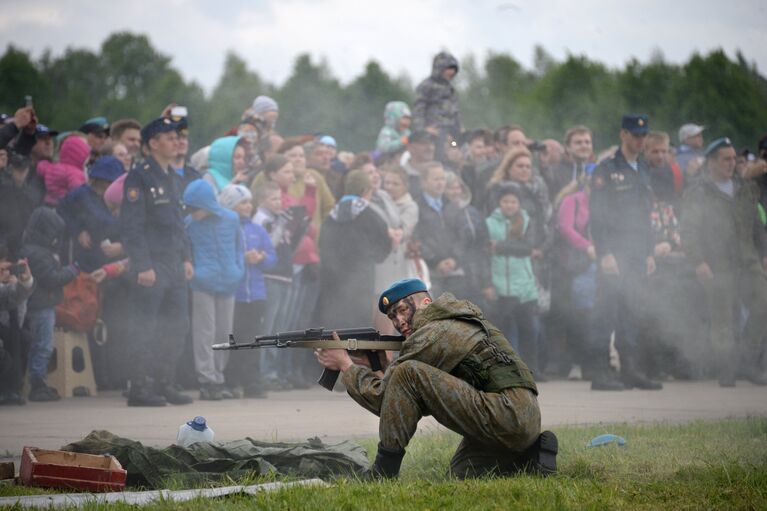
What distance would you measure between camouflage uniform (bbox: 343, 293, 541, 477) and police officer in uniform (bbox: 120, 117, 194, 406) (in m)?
4.80

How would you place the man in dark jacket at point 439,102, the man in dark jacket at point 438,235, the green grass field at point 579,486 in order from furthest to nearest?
the man in dark jacket at point 439,102 < the man in dark jacket at point 438,235 < the green grass field at point 579,486

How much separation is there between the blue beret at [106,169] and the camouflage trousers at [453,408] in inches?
251

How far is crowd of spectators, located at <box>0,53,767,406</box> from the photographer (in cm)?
1137

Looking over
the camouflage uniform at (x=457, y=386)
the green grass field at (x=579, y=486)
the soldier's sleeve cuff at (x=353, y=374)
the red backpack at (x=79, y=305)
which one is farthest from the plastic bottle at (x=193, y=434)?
the red backpack at (x=79, y=305)

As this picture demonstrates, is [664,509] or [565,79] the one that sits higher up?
[565,79]

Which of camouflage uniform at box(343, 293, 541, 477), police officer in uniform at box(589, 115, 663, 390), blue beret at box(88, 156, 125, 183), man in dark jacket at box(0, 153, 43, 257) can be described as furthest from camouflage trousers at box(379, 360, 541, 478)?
police officer in uniform at box(589, 115, 663, 390)

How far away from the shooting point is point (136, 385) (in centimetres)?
1092

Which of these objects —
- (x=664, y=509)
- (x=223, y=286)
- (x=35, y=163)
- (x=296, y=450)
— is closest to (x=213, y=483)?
(x=296, y=450)

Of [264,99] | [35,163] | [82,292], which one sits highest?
[264,99]

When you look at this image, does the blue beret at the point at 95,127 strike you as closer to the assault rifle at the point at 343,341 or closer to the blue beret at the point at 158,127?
the blue beret at the point at 158,127

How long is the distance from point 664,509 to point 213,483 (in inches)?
90.9

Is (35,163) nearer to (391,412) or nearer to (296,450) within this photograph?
(296,450)

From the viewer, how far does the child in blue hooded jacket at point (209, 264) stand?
11.7 metres

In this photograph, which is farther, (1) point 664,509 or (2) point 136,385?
(2) point 136,385
